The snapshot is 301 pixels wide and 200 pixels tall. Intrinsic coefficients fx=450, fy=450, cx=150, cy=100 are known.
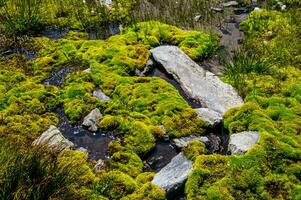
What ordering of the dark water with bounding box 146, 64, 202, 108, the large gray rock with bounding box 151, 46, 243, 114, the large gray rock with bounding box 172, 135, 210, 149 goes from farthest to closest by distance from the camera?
the dark water with bounding box 146, 64, 202, 108 < the large gray rock with bounding box 151, 46, 243, 114 < the large gray rock with bounding box 172, 135, 210, 149

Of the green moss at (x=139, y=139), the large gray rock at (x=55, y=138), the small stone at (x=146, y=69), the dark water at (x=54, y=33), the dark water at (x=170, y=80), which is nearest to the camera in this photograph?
the large gray rock at (x=55, y=138)

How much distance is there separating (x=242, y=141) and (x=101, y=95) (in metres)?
3.11

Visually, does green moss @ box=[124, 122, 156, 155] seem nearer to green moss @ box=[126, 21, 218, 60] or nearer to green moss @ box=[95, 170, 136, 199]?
green moss @ box=[95, 170, 136, 199]

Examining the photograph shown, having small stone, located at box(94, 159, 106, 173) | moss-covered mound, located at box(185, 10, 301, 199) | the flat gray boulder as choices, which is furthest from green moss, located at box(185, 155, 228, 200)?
the flat gray boulder

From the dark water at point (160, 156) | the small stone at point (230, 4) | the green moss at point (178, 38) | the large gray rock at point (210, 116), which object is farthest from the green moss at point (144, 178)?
the small stone at point (230, 4)

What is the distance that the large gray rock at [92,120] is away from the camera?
827 cm

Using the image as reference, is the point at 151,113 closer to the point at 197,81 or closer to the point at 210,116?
the point at 210,116

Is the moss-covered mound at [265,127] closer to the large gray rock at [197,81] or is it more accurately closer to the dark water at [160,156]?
the large gray rock at [197,81]

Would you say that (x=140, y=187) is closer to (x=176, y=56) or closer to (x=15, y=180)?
(x=15, y=180)

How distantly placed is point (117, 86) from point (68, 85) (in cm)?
105

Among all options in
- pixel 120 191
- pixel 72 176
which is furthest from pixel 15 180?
pixel 120 191

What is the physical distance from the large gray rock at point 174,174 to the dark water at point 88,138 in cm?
114

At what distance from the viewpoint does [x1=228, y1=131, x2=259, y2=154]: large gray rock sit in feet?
23.9

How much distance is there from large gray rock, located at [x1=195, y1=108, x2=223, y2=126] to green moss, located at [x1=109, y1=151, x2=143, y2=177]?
1575mm
